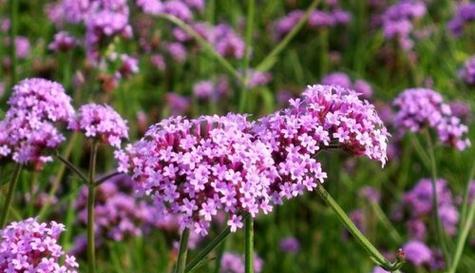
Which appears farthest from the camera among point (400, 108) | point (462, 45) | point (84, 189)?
point (462, 45)

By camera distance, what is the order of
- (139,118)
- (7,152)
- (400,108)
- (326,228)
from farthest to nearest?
(139,118) → (326,228) → (400,108) → (7,152)

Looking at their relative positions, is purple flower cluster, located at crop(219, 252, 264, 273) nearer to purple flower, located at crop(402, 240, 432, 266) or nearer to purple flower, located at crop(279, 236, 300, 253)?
purple flower, located at crop(279, 236, 300, 253)

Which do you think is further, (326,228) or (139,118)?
(139,118)

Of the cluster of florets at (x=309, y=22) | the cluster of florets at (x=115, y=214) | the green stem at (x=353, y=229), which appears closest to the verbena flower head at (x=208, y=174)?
the green stem at (x=353, y=229)

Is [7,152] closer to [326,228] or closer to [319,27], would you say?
[326,228]

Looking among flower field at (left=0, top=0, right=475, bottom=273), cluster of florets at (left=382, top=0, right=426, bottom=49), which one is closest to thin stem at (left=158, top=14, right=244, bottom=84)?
flower field at (left=0, top=0, right=475, bottom=273)

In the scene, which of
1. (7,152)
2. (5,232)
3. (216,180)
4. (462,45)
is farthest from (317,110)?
(462,45)
